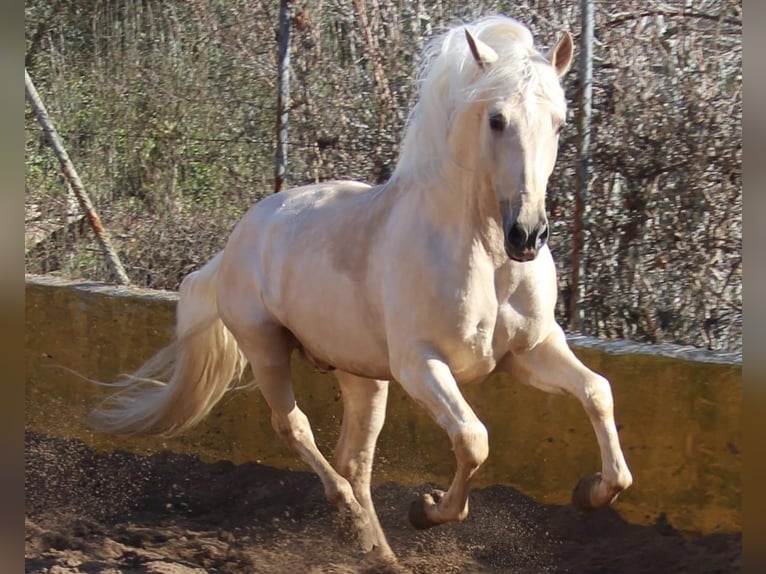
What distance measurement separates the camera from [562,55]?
3566 millimetres

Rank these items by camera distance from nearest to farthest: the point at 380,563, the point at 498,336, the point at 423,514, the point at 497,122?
the point at 497,122 < the point at 498,336 < the point at 423,514 < the point at 380,563

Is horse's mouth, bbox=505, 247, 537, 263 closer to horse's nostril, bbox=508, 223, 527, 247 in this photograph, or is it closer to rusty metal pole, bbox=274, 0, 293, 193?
horse's nostril, bbox=508, 223, 527, 247

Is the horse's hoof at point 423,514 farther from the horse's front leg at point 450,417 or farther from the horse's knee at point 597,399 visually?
the horse's knee at point 597,399

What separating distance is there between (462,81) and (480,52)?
125 millimetres

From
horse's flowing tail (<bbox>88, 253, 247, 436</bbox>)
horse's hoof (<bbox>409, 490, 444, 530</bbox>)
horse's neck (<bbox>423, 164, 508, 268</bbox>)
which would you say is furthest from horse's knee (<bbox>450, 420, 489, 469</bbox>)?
horse's flowing tail (<bbox>88, 253, 247, 436</bbox>)

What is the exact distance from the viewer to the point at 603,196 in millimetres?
4895

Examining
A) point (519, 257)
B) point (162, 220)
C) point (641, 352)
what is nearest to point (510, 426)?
point (641, 352)

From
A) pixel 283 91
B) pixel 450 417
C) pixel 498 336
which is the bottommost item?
pixel 450 417

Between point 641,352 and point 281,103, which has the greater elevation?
point 281,103

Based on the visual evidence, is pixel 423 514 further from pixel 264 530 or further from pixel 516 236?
pixel 264 530

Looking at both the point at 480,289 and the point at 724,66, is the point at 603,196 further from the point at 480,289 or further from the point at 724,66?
the point at 480,289

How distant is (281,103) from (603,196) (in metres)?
→ 1.83

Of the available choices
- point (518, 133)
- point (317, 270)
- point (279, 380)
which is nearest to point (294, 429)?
point (279, 380)

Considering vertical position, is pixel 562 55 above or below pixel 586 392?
above
